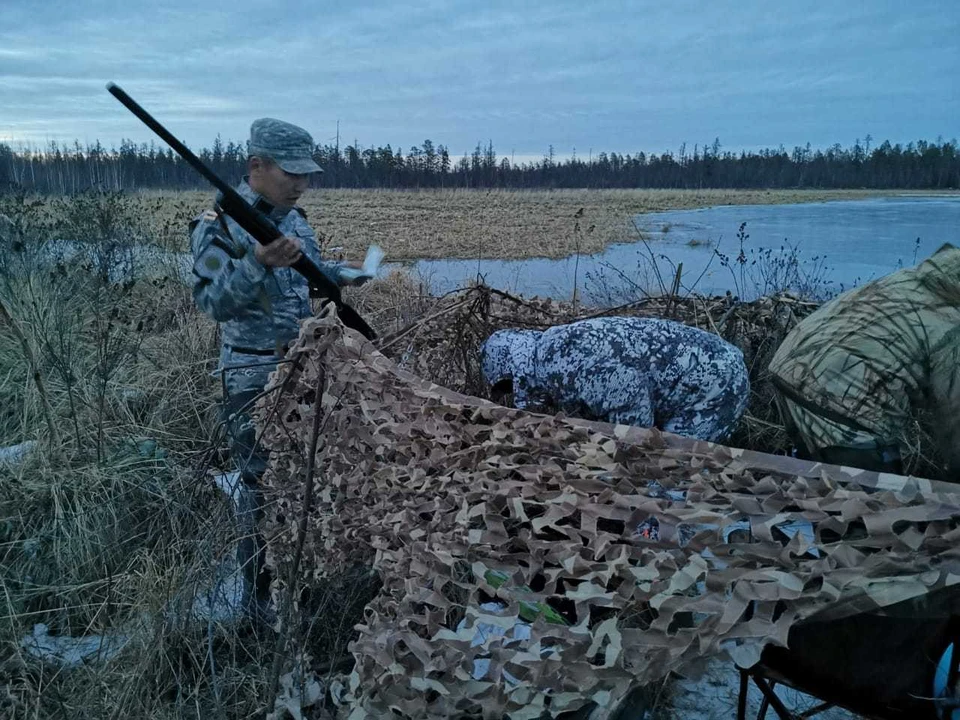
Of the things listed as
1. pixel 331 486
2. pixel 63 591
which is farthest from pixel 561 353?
pixel 63 591

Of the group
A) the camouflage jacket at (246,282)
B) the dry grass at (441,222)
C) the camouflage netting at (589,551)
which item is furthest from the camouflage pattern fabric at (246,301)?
the dry grass at (441,222)

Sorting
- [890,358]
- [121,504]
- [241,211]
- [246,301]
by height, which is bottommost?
[121,504]

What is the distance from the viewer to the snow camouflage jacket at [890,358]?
2.31m

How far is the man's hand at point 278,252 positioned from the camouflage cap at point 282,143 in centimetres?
34

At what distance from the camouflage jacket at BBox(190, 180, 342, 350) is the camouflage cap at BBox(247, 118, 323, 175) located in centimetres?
20

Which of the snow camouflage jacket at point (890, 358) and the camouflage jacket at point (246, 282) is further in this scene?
the camouflage jacket at point (246, 282)

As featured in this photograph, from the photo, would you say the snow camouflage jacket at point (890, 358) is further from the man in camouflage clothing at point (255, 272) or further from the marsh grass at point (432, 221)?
the marsh grass at point (432, 221)

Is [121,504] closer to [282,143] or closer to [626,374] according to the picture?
[282,143]

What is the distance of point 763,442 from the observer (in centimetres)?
383

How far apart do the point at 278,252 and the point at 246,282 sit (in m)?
0.19

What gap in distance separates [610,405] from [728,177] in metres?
27.5

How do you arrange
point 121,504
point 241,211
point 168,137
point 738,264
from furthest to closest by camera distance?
point 738,264, point 121,504, point 241,211, point 168,137

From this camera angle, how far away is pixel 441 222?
15.4m

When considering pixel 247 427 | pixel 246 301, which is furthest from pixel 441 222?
pixel 247 427
